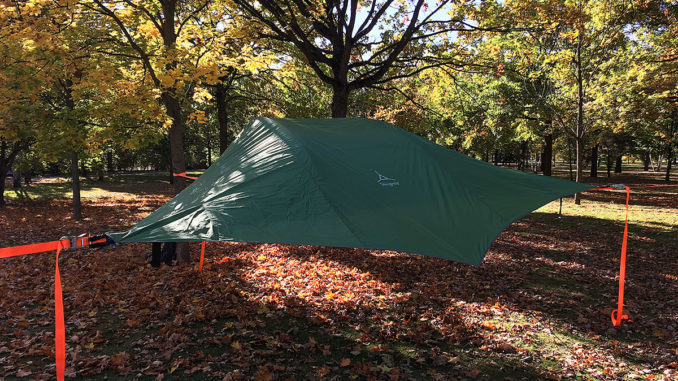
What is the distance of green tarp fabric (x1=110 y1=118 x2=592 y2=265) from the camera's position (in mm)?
3533

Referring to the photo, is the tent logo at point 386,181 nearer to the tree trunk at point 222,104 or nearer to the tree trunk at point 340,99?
the tree trunk at point 340,99

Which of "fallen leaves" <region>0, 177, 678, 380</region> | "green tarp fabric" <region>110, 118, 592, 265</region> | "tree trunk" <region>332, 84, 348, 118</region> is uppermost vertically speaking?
"tree trunk" <region>332, 84, 348, 118</region>

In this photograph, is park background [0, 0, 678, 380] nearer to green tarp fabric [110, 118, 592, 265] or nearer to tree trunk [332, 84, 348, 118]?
tree trunk [332, 84, 348, 118]

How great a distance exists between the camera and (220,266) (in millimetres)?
7926

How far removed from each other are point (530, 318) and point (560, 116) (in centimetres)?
1412

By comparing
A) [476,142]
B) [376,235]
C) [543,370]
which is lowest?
[543,370]

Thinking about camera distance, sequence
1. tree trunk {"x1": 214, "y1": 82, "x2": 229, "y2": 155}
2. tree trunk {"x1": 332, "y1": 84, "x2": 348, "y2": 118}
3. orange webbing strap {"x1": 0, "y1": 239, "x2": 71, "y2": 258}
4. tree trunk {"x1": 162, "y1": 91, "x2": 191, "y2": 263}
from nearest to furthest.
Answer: orange webbing strap {"x1": 0, "y1": 239, "x2": 71, "y2": 258} < tree trunk {"x1": 162, "y1": 91, "x2": 191, "y2": 263} < tree trunk {"x1": 332, "y1": 84, "x2": 348, "y2": 118} < tree trunk {"x1": 214, "y1": 82, "x2": 229, "y2": 155}

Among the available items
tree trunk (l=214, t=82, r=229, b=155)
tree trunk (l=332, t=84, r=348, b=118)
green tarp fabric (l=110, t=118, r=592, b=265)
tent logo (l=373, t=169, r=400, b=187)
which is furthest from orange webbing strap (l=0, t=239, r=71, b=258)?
tree trunk (l=214, t=82, r=229, b=155)

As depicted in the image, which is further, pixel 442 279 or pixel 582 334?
pixel 442 279

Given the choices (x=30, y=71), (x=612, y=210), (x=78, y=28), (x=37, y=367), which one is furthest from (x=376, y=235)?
(x=612, y=210)

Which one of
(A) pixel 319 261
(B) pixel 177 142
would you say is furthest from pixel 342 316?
(B) pixel 177 142

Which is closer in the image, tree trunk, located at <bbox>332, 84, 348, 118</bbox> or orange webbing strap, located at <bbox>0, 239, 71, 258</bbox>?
orange webbing strap, located at <bbox>0, 239, 71, 258</bbox>

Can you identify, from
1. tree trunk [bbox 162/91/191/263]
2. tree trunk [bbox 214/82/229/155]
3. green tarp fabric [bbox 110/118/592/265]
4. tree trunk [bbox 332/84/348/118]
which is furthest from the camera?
tree trunk [bbox 214/82/229/155]

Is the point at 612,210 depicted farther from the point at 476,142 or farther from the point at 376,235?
the point at 376,235
